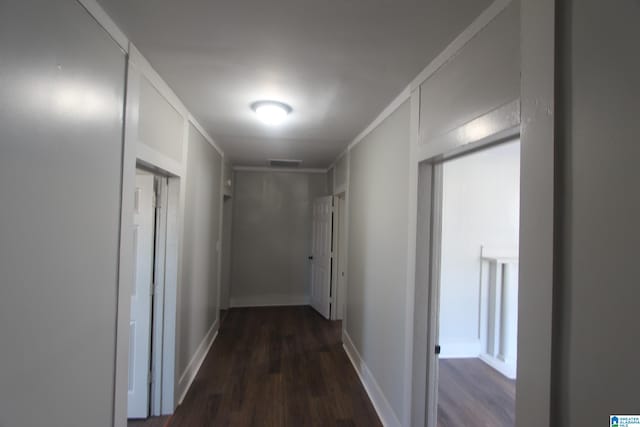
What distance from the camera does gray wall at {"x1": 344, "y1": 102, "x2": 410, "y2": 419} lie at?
6.64ft

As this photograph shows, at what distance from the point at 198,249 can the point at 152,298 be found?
77 centimetres

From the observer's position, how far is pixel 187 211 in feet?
8.46

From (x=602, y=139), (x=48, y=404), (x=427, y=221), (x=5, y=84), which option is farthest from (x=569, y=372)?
(x=5, y=84)

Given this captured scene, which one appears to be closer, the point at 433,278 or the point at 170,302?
the point at 433,278

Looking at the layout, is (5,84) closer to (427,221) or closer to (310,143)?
(427,221)

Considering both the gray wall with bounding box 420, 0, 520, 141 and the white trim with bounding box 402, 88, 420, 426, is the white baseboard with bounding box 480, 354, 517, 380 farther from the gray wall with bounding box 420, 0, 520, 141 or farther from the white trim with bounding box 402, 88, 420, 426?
the gray wall with bounding box 420, 0, 520, 141

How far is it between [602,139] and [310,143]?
2931mm

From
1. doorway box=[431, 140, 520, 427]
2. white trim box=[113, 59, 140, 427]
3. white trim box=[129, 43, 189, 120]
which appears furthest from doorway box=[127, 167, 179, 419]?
doorway box=[431, 140, 520, 427]

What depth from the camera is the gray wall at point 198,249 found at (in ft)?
8.40

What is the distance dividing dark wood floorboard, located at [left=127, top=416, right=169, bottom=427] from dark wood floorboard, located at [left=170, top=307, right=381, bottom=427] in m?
0.07

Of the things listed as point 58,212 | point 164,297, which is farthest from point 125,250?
point 164,297

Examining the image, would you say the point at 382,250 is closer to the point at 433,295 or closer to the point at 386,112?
the point at 433,295

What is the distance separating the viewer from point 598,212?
757 millimetres

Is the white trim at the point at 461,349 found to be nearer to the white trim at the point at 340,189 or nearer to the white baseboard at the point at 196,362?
the white trim at the point at 340,189
